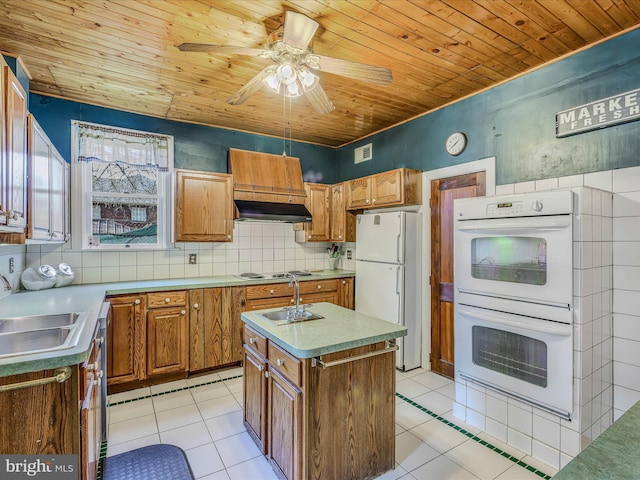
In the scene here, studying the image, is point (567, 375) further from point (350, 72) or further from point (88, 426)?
point (88, 426)

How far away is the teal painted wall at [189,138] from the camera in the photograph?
3.18 meters

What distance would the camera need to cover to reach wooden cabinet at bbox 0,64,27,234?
1.59 metres

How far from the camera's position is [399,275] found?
136 inches

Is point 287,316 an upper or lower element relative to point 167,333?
upper

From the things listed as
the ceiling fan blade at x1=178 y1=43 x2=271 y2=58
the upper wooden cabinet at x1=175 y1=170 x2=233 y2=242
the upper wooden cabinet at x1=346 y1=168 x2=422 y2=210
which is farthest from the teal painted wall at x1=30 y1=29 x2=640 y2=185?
the ceiling fan blade at x1=178 y1=43 x2=271 y2=58

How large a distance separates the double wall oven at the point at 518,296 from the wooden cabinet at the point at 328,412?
33.3 inches

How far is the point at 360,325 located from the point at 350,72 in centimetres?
154

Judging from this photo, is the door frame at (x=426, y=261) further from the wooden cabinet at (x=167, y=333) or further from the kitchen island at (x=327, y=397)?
the wooden cabinet at (x=167, y=333)

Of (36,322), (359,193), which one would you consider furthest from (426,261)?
(36,322)

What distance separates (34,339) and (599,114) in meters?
3.68

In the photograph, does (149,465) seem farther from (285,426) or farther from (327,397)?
(327,397)

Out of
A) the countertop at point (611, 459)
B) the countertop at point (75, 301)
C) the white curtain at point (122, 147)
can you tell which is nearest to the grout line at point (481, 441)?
the countertop at point (611, 459)

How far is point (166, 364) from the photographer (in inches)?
126

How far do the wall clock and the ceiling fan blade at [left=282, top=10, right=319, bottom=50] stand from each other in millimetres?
1877
